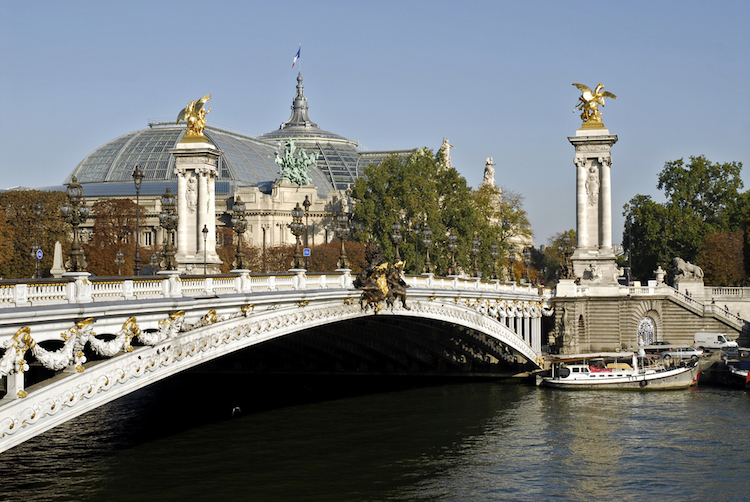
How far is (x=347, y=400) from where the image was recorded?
160 ft

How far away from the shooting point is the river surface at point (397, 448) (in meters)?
30.2

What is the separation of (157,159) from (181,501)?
356 ft

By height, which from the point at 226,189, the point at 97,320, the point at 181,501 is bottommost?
the point at 181,501

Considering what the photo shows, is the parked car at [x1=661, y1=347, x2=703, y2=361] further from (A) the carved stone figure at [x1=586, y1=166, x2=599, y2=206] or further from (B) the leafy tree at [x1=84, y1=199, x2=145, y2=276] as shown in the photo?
(B) the leafy tree at [x1=84, y1=199, x2=145, y2=276]

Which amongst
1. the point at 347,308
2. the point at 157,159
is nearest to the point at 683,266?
the point at 347,308

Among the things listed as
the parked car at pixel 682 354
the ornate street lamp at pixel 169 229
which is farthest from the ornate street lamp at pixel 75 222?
the parked car at pixel 682 354

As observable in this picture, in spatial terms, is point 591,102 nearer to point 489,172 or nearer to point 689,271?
point 689,271

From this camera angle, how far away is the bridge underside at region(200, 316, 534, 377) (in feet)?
167

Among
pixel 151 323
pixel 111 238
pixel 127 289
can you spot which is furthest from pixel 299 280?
pixel 111 238

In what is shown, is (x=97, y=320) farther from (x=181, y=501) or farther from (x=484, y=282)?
(x=484, y=282)

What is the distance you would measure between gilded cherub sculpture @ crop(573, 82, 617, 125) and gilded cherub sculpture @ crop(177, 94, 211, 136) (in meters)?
22.6

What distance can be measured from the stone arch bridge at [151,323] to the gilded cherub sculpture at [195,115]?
1535 centimetres

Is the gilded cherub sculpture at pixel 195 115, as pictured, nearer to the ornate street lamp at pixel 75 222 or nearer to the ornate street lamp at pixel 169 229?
the ornate street lamp at pixel 169 229

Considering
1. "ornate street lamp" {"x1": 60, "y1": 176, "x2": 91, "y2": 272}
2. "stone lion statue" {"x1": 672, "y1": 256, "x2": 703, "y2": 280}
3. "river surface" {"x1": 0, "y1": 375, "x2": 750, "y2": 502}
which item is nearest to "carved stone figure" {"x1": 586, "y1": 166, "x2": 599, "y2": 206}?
"stone lion statue" {"x1": 672, "y1": 256, "x2": 703, "y2": 280}
